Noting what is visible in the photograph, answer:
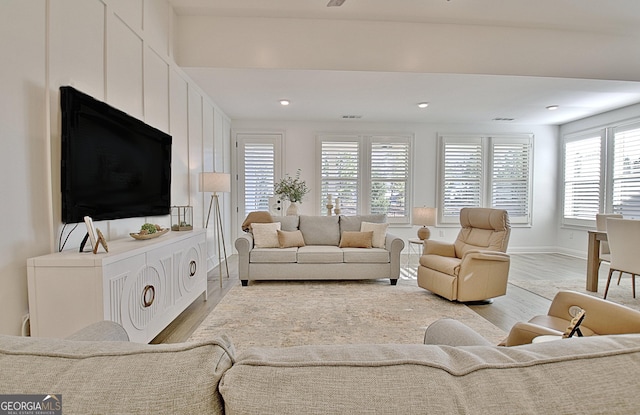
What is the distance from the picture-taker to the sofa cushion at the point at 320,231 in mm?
4613

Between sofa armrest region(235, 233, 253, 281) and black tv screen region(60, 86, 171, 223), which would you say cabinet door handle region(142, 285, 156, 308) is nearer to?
black tv screen region(60, 86, 171, 223)

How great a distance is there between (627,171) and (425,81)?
4.04 metres

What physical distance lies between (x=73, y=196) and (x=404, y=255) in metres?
5.47

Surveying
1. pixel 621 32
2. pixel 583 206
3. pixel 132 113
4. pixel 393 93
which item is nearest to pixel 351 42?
pixel 393 93

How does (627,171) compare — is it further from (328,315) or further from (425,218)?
(328,315)

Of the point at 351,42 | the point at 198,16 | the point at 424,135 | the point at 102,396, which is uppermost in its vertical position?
the point at 198,16

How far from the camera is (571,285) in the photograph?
13.3 feet

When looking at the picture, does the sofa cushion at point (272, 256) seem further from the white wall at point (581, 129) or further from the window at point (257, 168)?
the white wall at point (581, 129)

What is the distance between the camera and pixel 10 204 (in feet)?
5.30

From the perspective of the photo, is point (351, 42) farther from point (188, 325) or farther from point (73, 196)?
point (188, 325)

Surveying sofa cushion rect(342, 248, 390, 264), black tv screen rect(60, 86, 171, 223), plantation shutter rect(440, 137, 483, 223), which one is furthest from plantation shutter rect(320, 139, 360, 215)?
black tv screen rect(60, 86, 171, 223)

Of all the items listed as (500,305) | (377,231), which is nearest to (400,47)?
(377,231)

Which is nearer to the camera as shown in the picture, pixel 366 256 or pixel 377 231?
pixel 366 256

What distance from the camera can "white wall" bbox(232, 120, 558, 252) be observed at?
20.3 ft
